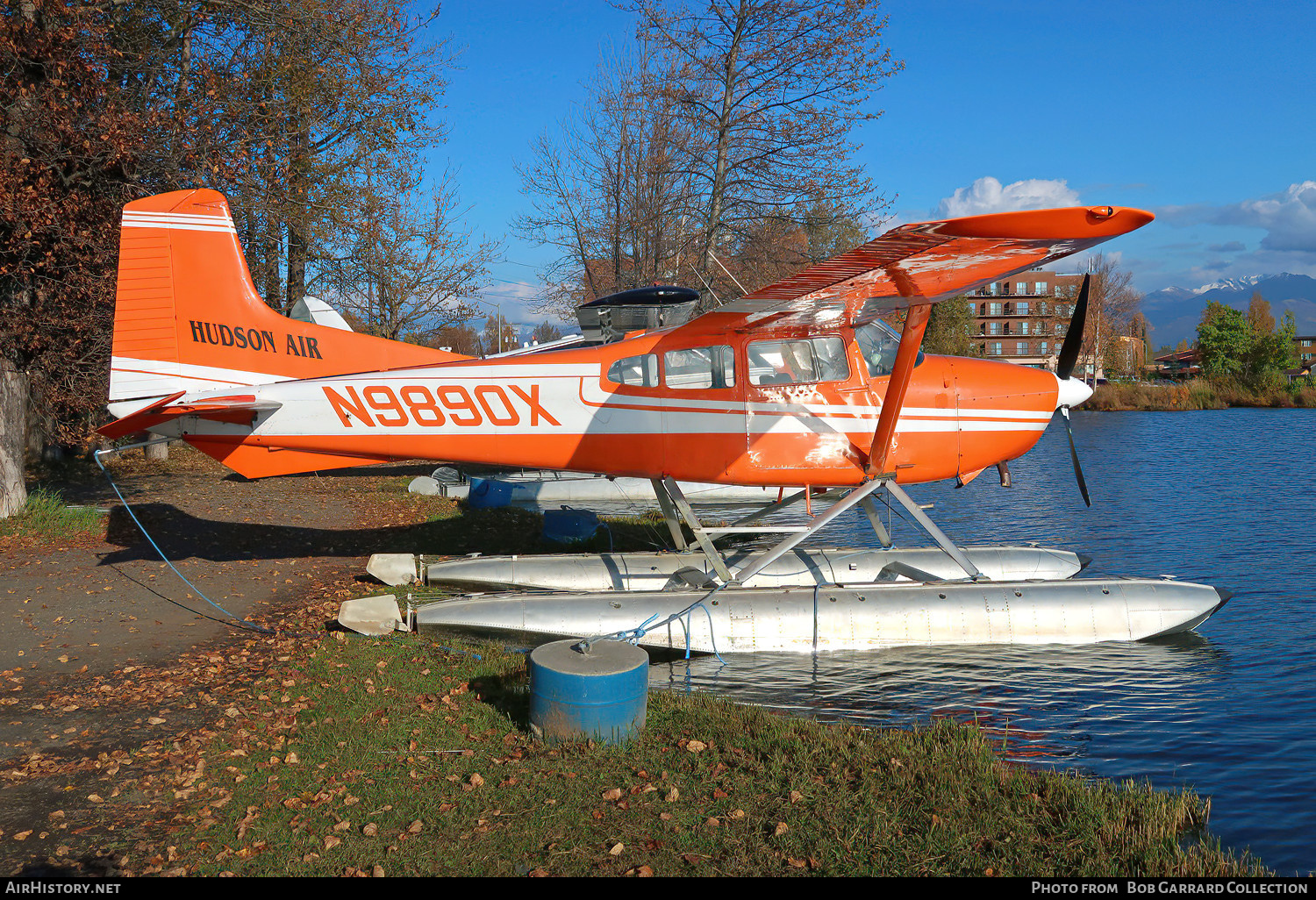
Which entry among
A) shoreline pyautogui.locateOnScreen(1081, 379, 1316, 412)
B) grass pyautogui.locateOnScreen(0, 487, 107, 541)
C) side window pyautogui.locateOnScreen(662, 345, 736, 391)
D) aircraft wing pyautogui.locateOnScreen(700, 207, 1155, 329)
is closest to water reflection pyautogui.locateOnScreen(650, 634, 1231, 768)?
side window pyautogui.locateOnScreen(662, 345, 736, 391)

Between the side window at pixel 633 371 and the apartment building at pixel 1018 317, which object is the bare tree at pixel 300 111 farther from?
Result: the apartment building at pixel 1018 317

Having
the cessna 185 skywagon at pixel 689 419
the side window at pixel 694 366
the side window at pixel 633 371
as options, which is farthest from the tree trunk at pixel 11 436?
the side window at pixel 694 366

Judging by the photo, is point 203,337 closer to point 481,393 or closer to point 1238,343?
point 481,393

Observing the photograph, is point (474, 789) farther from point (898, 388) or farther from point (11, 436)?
point (11, 436)

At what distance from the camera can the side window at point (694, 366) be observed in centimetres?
830

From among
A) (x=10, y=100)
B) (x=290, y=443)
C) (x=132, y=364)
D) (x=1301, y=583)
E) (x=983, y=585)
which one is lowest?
(x=1301, y=583)

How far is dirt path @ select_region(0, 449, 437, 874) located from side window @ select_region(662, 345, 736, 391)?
4374 millimetres

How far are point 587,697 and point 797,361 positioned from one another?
4517 millimetres

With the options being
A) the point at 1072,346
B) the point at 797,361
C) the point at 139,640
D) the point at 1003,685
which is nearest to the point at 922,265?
the point at 797,361

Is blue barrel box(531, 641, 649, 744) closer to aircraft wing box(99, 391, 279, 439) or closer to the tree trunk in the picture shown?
aircraft wing box(99, 391, 279, 439)

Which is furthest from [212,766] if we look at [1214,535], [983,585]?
[1214,535]

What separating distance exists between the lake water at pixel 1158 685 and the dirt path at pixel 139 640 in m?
3.88

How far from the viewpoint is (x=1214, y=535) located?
1326 centimetres
